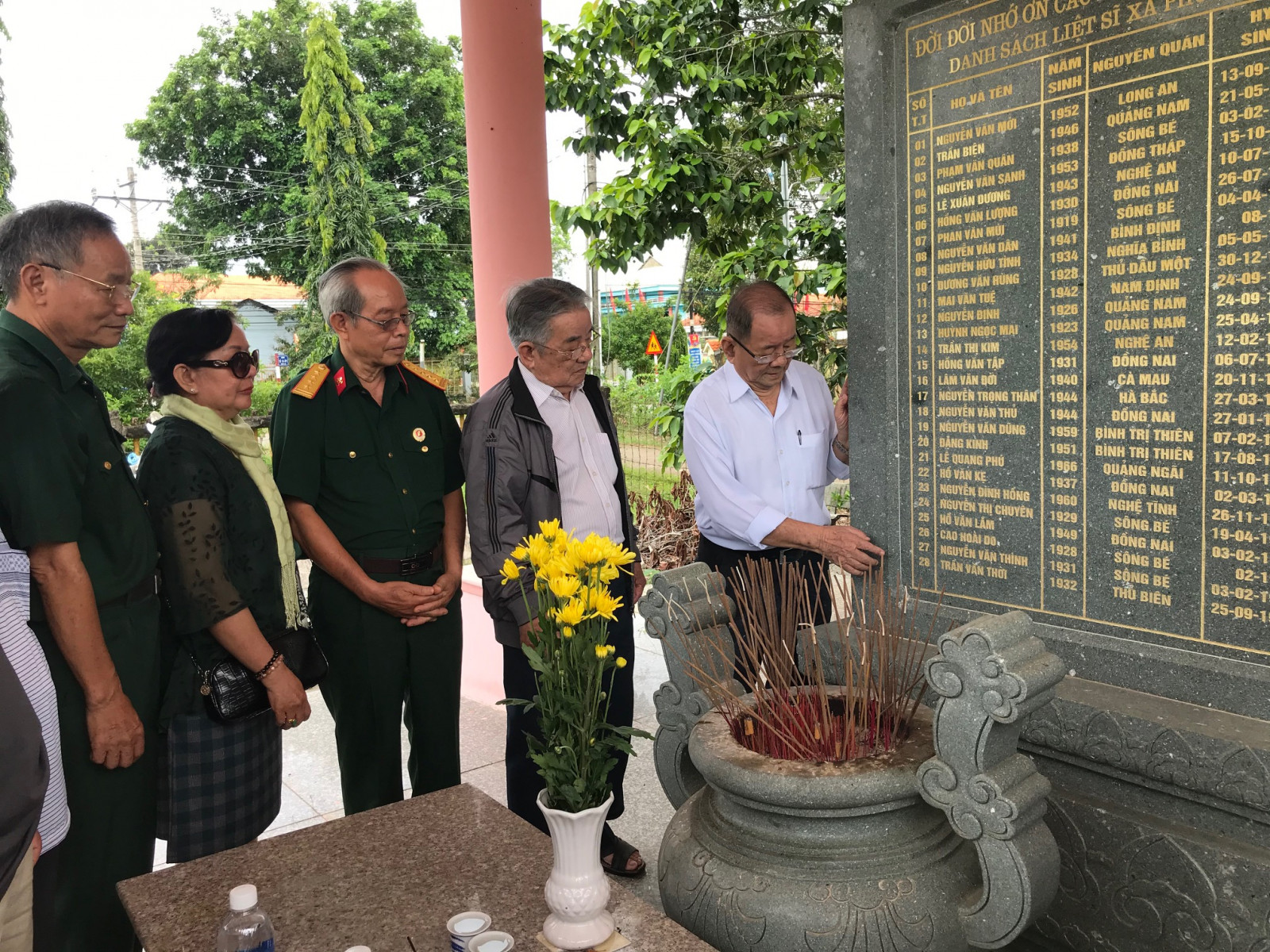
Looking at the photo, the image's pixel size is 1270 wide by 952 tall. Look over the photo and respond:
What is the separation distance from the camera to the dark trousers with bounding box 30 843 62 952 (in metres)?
1.97

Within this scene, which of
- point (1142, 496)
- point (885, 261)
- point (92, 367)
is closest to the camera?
point (1142, 496)

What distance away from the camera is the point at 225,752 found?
223cm

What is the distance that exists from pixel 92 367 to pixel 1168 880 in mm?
13362

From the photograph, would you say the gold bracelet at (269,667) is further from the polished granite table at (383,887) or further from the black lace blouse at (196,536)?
the polished granite table at (383,887)

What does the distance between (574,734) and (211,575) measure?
1.02 metres

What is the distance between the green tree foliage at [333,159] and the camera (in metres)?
17.9

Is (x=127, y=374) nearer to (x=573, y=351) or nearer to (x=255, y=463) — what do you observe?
(x=255, y=463)

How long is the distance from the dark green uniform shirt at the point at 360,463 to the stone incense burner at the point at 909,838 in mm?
1111

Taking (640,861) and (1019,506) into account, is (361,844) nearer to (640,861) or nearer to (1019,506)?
(640,861)

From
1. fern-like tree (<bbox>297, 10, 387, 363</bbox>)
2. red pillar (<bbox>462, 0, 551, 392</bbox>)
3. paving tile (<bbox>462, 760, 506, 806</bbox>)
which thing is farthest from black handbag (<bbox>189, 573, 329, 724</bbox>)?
fern-like tree (<bbox>297, 10, 387, 363</bbox>)

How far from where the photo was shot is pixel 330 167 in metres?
18.1

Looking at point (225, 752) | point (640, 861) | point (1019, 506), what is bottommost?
point (640, 861)

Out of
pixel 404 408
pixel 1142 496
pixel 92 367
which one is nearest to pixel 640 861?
pixel 404 408

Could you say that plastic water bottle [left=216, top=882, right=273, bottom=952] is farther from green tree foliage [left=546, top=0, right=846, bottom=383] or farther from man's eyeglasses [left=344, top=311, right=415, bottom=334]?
green tree foliage [left=546, top=0, right=846, bottom=383]
